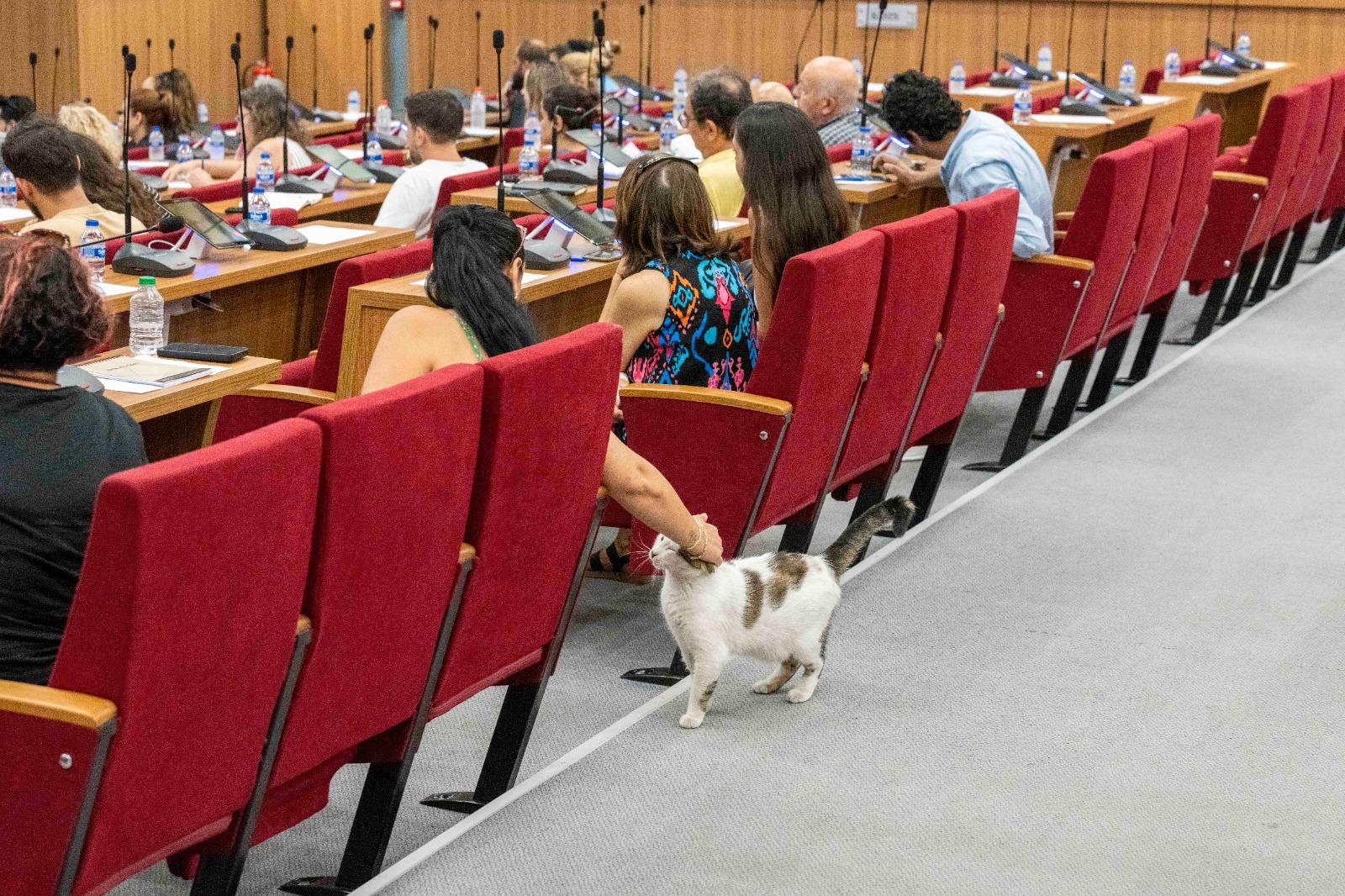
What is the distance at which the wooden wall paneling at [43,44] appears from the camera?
1038 cm

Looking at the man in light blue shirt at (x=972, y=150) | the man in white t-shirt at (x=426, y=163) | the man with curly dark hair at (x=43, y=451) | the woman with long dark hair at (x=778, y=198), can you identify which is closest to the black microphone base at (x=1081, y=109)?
the man in light blue shirt at (x=972, y=150)

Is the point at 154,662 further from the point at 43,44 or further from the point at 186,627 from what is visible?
the point at 43,44

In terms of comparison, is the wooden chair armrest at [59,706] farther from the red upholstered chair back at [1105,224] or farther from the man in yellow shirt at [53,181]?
the red upholstered chair back at [1105,224]

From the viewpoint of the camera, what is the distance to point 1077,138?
7195 millimetres

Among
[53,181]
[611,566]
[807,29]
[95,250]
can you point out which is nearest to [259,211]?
[53,181]

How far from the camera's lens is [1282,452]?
4.73m

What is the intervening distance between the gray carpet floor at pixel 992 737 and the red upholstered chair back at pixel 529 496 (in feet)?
0.87

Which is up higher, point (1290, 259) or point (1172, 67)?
point (1172, 67)

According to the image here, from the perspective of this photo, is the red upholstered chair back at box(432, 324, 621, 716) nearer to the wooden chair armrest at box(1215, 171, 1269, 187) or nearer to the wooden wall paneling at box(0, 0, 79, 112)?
the wooden chair armrest at box(1215, 171, 1269, 187)

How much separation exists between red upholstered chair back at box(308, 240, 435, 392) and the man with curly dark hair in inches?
52.2

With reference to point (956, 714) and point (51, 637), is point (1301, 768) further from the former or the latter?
point (51, 637)

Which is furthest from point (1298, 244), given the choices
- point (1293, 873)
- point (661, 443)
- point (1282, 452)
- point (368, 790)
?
point (368, 790)

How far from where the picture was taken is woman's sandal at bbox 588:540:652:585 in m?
3.87

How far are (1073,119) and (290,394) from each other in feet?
14.9
